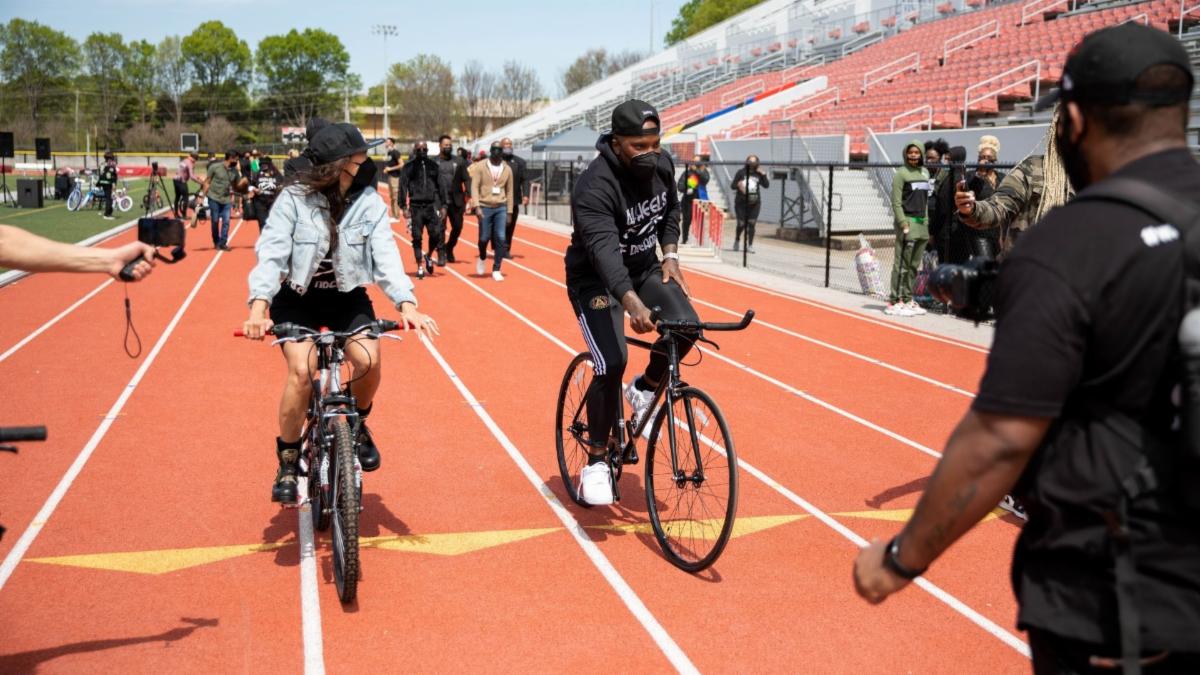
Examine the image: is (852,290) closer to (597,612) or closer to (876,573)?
(597,612)

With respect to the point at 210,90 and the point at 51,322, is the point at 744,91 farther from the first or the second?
the point at 210,90

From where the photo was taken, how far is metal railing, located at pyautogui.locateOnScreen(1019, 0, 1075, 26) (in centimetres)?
3095

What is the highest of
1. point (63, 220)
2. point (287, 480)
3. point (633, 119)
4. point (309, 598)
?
point (633, 119)

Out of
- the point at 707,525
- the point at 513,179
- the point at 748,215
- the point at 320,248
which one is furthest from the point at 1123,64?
the point at 748,215

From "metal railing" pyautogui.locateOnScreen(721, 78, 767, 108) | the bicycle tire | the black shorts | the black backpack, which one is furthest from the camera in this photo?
"metal railing" pyautogui.locateOnScreen(721, 78, 767, 108)

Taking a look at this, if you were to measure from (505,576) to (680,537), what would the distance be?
0.92 meters

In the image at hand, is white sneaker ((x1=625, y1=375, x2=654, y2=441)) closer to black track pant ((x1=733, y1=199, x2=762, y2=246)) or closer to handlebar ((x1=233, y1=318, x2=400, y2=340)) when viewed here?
handlebar ((x1=233, y1=318, x2=400, y2=340))

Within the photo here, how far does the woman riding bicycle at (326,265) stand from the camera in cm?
523

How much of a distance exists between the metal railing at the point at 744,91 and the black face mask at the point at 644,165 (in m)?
39.1

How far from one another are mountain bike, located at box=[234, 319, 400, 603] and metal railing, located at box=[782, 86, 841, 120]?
31.3 metres

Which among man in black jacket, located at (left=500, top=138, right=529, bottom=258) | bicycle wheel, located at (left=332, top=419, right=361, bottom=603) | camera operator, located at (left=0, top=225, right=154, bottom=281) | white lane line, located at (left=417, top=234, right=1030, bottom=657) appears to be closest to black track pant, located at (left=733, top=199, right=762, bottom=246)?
man in black jacket, located at (left=500, top=138, right=529, bottom=258)

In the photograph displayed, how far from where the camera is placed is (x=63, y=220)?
95.8 feet

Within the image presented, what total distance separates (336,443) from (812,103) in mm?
33391

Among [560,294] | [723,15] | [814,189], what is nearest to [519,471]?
[560,294]
